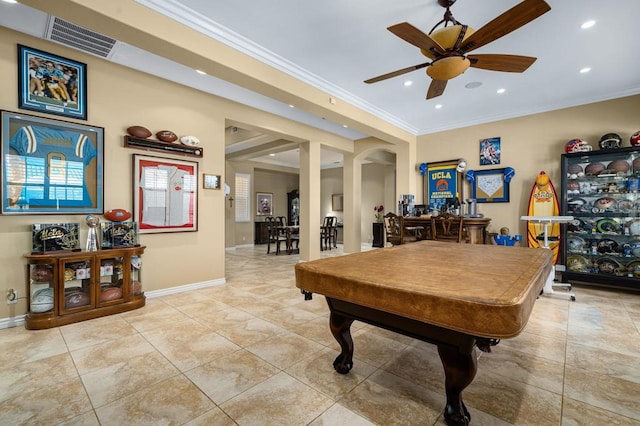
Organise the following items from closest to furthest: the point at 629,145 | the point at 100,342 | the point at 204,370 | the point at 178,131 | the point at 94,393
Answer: the point at 94,393 → the point at 204,370 → the point at 100,342 → the point at 178,131 → the point at 629,145

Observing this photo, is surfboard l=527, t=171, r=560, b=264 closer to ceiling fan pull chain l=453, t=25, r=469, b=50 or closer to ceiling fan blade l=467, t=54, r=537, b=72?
ceiling fan blade l=467, t=54, r=537, b=72

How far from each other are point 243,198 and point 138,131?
605cm

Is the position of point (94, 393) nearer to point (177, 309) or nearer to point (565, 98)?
point (177, 309)

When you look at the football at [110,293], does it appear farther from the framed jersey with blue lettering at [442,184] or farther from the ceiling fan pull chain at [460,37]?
the framed jersey with blue lettering at [442,184]

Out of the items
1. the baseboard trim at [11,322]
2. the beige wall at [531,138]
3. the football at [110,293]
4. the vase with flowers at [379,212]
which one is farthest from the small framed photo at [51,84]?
the vase with flowers at [379,212]

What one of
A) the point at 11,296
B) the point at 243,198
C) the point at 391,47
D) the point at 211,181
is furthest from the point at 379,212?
the point at 11,296

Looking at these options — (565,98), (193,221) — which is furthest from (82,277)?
(565,98)

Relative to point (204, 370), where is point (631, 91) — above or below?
above

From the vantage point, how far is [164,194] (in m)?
3.81

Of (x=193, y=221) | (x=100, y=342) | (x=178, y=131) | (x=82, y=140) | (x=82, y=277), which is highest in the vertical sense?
(x=178, y=131)

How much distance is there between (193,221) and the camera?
4.11 m

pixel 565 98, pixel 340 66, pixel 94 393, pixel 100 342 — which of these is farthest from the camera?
pixel 565 98

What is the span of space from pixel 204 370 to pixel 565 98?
621 centimetres

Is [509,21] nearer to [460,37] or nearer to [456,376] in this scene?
[460,37]
